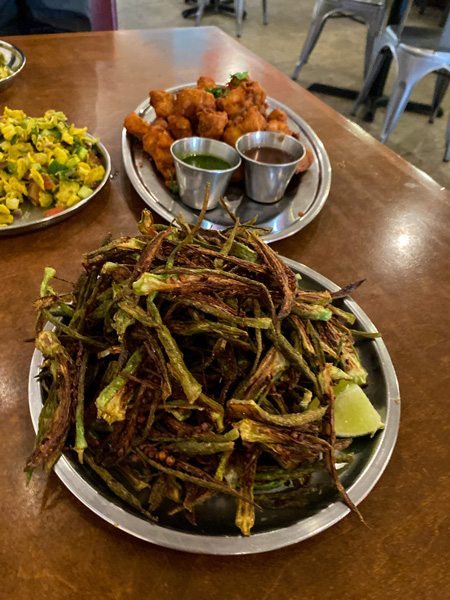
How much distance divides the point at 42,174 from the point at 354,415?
151 cm

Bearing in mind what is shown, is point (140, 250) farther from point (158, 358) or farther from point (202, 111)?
point (202, 111)

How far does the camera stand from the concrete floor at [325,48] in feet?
16.7

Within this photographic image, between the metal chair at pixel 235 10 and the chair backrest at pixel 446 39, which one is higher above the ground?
the chair backrest at pixel 446 39

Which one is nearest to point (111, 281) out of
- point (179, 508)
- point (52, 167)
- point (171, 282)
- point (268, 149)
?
point (171, 282)

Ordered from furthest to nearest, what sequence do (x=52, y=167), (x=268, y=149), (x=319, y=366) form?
(x=268, y=149) < (x=52, y=167) < (x=319, y=366)

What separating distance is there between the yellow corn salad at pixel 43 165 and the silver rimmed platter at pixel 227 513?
0.86m

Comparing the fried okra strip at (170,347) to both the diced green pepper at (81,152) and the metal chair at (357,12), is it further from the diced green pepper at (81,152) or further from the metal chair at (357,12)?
the metal chair at (357,12)

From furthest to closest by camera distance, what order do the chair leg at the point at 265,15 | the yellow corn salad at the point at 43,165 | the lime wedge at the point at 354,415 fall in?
the chair leg at the point at 265,15 → the yellow corn salad at the point at 43,165 → the lime wedge at the point at 354,415

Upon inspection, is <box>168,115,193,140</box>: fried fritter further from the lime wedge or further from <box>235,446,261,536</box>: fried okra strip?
<box>235,446,261,536</box>: fried okra strip

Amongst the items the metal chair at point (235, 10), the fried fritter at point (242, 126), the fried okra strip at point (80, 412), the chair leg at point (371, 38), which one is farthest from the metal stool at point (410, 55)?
the fried okra strip at point (80, 412)

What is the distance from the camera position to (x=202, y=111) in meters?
2.17

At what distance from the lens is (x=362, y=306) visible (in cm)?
165

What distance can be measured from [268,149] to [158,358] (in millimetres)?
1462

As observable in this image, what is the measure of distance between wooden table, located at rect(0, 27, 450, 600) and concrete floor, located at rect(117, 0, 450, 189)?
288 centimetres
